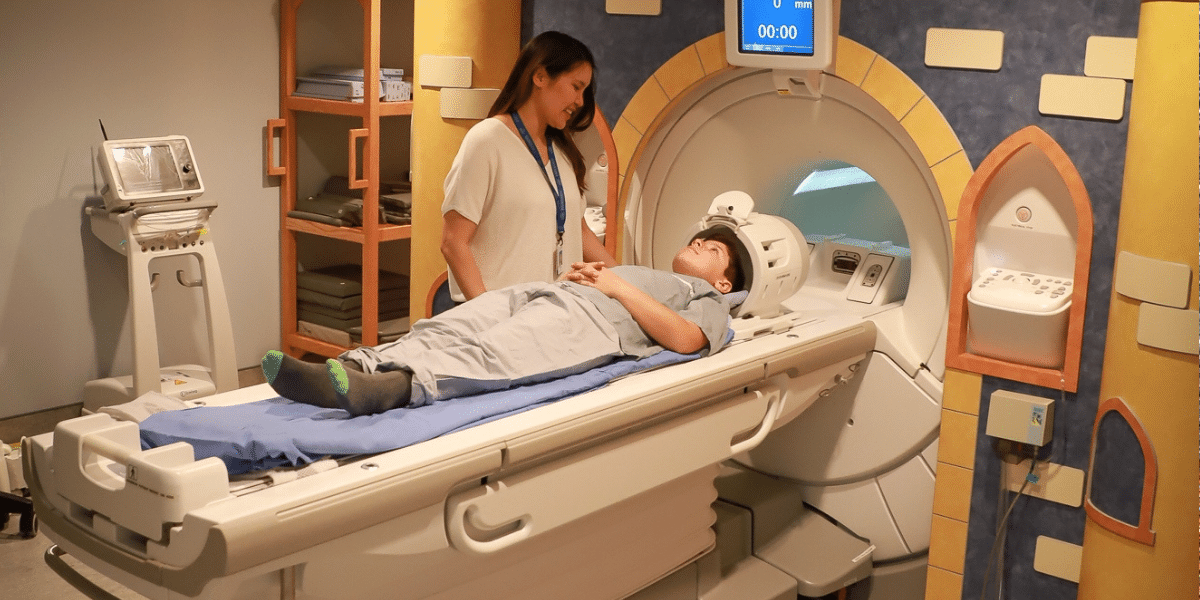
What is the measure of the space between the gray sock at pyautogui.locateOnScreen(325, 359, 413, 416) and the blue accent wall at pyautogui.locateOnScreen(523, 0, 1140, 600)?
158 cm

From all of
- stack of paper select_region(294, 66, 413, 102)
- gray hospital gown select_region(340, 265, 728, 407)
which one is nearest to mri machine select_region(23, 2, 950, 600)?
gray hospital gown select_region(340, 265, 728, 407)

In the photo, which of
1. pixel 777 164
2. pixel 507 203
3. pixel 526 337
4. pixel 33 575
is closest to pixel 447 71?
pixel 507 203

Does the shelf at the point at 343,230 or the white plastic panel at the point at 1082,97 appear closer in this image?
the white plastic panel at the point at 1082,97

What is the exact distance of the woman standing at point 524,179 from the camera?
290 cm

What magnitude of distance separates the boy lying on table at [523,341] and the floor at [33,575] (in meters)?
1.60

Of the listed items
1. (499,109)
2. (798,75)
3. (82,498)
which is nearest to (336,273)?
(499,109)

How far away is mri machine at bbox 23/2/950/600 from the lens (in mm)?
1817

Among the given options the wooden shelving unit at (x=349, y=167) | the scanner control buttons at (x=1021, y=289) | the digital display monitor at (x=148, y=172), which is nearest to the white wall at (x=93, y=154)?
the wooden shelving unit at (x=349, y=167)

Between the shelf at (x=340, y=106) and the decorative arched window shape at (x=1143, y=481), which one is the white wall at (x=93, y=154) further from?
the decorative arched window shape at (x=1143, y=481)

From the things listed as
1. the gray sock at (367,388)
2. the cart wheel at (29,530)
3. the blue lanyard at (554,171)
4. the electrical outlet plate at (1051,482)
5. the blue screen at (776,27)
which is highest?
the blue screen at (776,27)

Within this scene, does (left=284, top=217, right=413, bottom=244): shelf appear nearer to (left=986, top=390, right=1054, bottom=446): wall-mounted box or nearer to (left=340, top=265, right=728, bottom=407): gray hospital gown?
(left=340, top=265, right=728, bottom=407): gray hospital gown

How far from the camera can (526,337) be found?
2.46m

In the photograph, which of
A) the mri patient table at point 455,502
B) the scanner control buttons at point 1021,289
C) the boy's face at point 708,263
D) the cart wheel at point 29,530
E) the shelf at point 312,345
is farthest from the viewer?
the shelf at point 312,345

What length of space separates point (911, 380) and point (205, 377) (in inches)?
119
